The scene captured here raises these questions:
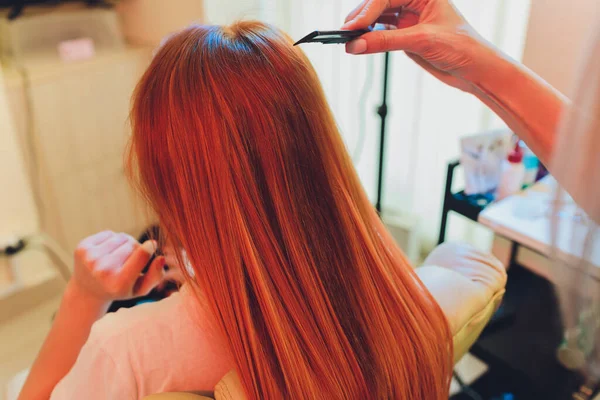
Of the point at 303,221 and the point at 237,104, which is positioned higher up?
the point at 237,104

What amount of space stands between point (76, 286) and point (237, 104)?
1.55ft

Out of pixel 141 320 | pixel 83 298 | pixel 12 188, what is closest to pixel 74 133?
pixel 12 188

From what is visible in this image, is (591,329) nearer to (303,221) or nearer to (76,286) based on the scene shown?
(303,221)

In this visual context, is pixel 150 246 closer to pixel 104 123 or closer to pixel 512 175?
pixel 512 175

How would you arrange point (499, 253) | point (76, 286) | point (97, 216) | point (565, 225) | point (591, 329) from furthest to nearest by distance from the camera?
point (97, 216) → point (499, 253) → point (591, 329) → point (565, 225) → point (76, 286)

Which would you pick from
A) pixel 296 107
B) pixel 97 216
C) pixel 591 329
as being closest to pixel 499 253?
pixel 591 329

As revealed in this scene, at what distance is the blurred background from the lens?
5.25ft

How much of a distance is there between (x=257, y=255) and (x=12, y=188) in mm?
1378

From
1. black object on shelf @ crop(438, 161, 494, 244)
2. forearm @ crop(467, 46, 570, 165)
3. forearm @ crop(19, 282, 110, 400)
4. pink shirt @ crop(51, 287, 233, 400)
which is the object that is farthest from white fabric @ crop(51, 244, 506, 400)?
black object on shelf @ crop(438, 161, 494, 244)

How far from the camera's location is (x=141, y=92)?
2.20 feet

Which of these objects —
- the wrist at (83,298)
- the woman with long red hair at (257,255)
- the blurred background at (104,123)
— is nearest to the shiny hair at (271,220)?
the woman with long red hair at (257,255)

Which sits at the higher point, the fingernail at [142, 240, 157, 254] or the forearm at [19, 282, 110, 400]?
the fingernail at [142, 240, 157, 254]

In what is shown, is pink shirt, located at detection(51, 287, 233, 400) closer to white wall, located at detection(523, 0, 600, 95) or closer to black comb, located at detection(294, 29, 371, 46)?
black comb, located at detection(294, 29, 371, 46)

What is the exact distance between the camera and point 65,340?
85cm
